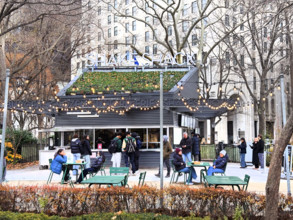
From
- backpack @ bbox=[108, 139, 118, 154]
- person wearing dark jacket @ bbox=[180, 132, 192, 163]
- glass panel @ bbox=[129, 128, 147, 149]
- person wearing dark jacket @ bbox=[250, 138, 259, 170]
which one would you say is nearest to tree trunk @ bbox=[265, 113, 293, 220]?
person wearing dark jacket @ bbox=[180, 132, 192, 163]

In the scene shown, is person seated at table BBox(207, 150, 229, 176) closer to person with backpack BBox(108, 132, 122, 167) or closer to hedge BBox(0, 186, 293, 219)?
hedge BBox(0, 186, 293, 219)

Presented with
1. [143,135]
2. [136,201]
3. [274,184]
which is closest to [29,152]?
[143,135]

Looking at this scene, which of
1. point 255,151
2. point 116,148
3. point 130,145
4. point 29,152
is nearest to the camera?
point 130,145

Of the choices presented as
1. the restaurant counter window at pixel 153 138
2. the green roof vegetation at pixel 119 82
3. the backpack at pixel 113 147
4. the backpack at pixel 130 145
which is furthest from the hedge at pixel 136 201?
the green roof vegetation at pixel 119 82

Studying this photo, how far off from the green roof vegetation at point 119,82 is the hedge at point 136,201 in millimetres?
13406

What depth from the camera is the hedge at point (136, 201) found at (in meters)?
7.84

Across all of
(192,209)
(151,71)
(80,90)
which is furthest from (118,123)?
(192,209)

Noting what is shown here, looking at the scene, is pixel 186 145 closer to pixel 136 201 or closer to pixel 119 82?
Result: pixel 136 201

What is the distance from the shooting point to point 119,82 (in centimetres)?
2523

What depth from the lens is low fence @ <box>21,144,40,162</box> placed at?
87.1ft

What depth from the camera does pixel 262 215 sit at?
7777 millimetres

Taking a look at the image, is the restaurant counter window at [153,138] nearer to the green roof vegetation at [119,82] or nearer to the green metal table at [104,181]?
the green roof vegetation at [119,82]

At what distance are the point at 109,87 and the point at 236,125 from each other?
120ft

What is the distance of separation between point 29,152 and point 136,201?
2088cm
